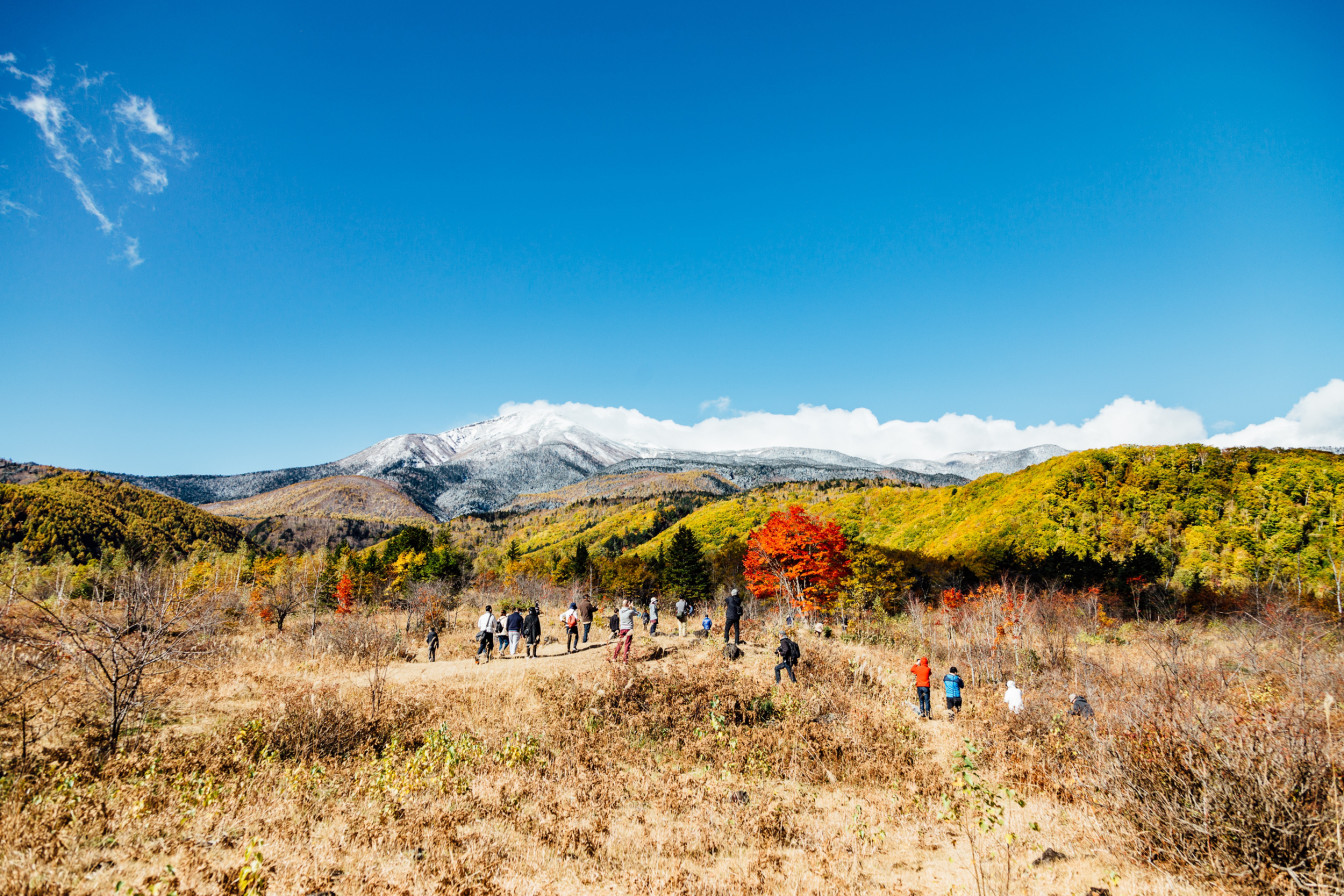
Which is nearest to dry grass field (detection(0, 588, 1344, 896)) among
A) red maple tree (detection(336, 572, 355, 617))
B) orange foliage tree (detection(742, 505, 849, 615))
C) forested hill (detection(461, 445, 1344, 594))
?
orange foliage tree (detection(742, 505, 849, 615))

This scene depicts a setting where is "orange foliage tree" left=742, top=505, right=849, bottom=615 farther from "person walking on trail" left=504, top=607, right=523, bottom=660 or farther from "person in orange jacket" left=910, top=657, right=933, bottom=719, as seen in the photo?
"person in orange jacket" left=910, top=657, right=933, bottom=719

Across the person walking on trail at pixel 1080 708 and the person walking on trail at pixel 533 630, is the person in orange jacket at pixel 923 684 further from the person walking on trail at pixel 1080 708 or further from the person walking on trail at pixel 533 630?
the person walking on trail at pixel 533 630

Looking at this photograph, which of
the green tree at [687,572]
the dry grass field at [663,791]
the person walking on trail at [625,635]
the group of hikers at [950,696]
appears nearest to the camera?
the dry grass field at [663,791]

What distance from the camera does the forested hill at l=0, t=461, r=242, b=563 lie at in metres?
82.1

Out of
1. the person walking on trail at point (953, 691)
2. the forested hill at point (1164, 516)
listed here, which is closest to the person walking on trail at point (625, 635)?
the person walking on trail at point (953, 691)

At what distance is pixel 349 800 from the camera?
7586mm

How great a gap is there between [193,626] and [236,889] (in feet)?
15.4

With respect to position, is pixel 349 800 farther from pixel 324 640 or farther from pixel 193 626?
pixel 324 640

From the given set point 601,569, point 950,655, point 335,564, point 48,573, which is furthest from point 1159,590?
point 48,573

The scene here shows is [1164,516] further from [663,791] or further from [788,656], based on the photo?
[663,791]

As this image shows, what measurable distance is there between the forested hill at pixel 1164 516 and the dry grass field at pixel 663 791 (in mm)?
29807

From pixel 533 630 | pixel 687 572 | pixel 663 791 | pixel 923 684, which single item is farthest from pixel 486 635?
pixel 687 572

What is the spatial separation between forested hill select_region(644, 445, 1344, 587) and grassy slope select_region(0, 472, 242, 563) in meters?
102

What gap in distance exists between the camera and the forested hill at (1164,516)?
35.1m
